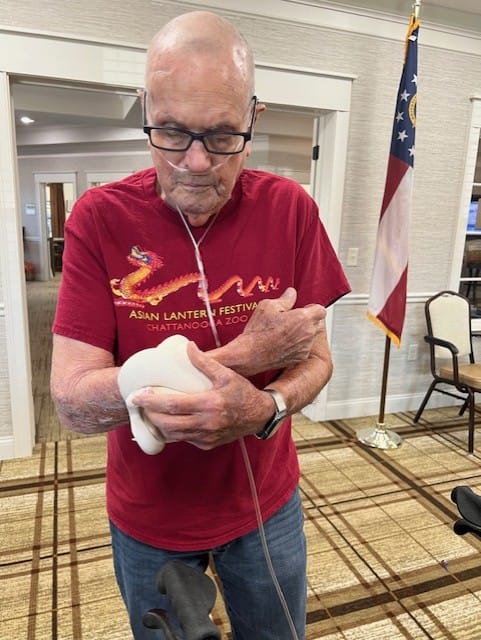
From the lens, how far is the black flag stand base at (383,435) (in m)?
2.92

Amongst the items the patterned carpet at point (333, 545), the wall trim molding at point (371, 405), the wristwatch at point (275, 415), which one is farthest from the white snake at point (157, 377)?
the wall trim molding at point (371, 405)

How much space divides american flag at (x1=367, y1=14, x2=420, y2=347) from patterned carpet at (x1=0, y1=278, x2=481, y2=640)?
0.83 m

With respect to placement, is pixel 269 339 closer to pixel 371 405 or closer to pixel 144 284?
pixel 144 284

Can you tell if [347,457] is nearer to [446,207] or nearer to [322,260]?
[446,207]

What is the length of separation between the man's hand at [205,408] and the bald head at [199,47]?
41cm

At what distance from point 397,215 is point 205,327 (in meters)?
2.20

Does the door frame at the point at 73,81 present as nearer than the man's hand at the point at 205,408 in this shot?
No

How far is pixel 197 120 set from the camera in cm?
67

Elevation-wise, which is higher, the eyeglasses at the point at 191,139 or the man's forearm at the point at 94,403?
the eyeglasses at the point at 191,139

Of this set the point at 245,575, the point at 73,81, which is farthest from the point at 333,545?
the point at 73,81

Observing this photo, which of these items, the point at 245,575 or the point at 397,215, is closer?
the point at 245,575

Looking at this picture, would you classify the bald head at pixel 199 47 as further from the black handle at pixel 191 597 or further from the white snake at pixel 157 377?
the black handle at pixel 191 597

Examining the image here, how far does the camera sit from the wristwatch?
0.70m

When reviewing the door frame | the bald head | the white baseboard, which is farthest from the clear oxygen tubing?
the white baseboard
